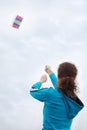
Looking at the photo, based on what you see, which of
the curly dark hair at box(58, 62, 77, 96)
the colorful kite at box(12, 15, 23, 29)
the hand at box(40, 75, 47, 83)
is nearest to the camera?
the curly dark hair at box(58, 62, 77, 96)

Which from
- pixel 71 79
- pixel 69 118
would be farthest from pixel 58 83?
pixel 69 118

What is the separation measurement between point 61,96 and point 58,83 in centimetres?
38

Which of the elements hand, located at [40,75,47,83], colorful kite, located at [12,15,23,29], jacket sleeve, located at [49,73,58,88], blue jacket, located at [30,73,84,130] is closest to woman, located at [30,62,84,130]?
blue jacket, located at [30,73,84,130]

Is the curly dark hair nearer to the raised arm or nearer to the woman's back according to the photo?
the woman's back

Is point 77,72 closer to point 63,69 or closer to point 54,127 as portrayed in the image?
point 63,69

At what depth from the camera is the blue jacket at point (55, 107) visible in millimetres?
9875

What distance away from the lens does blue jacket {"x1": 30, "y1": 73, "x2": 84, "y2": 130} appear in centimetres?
988

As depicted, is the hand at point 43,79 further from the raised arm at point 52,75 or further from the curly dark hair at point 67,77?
the curly dark hair at point 67,77

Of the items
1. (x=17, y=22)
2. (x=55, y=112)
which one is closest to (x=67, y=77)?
(x=55, y=112)

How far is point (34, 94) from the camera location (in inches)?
397

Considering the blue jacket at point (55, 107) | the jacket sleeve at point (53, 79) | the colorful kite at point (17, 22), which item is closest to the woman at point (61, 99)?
the blue jacket at point (55, 107)

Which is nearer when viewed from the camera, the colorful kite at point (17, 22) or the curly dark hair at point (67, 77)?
the curly dark hair at point (67, 77)

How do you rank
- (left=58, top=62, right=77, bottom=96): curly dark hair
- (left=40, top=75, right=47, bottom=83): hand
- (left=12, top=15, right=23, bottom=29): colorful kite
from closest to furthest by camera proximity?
(left=58, top=62, right=77, bottom=96): curly dark hair → (left=40, top=75, right=47, bottom=83): hand → (left=12, top=15, right=23, bottom=29): colorful kite

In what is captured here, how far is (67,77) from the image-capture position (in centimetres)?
977
